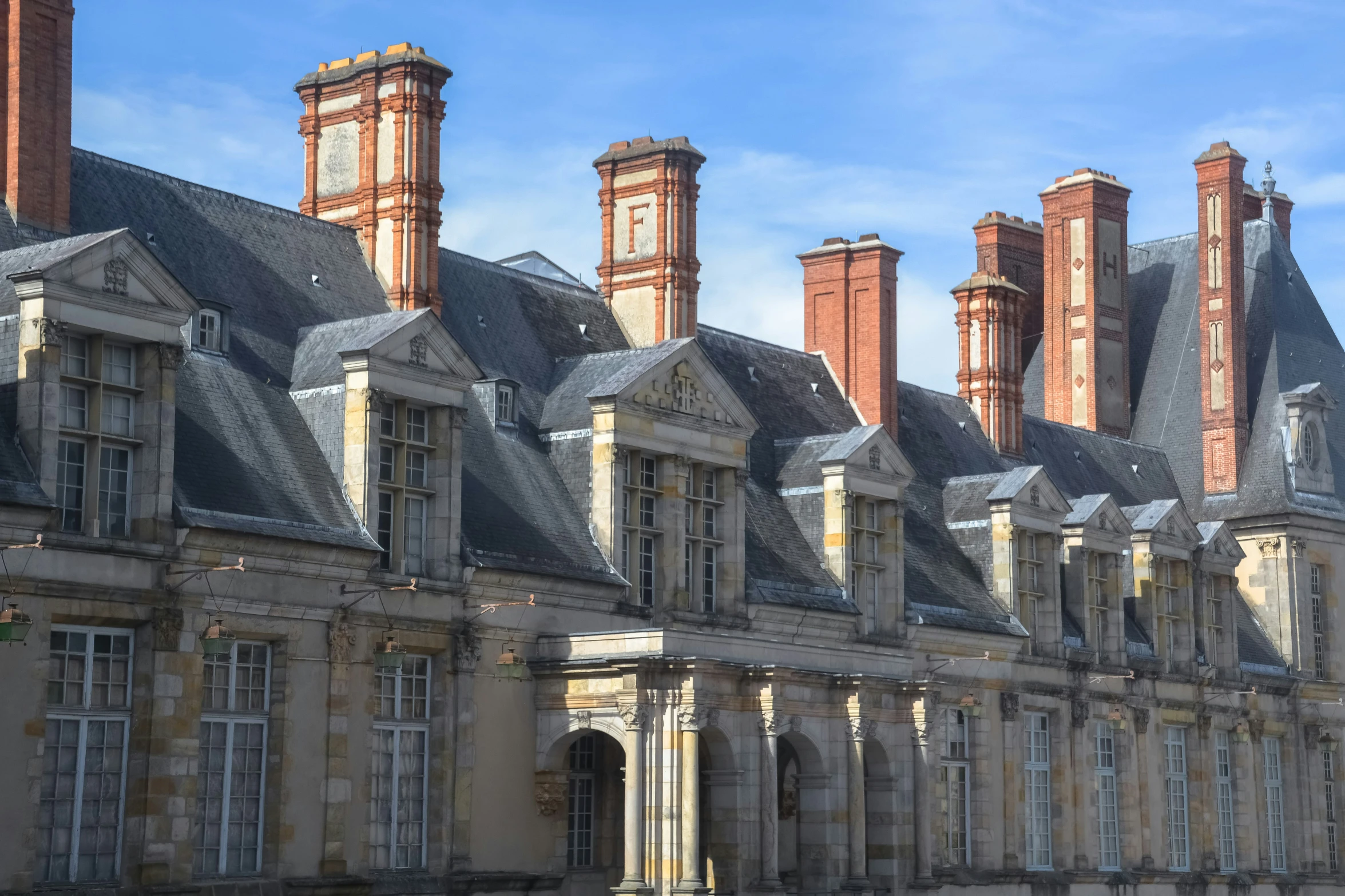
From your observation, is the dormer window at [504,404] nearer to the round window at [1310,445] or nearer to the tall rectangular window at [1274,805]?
the tall rectangular window at [1274,805]

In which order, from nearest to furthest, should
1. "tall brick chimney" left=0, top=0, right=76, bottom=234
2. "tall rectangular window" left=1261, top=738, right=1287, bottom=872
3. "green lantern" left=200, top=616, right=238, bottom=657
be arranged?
"green lantern" left=200, top=616, right=238, bottom=657 < "tall brick chimney" left=0, top=0, right=76, bottom=234 < "tall rectangular window" left=1261, top=738, right=1287, bottom=872

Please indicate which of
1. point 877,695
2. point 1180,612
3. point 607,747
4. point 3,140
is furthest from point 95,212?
point 1180,612

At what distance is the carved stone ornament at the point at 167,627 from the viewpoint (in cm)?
2186

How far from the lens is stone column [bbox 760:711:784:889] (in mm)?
26922

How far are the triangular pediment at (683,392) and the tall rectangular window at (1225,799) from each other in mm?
15408

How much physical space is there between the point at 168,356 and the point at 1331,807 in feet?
97.0

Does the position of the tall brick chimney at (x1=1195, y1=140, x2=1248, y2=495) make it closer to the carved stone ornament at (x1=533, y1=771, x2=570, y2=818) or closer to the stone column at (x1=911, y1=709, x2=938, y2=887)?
the stone column at (x1=911, y1=709, x2=938, y2=887)

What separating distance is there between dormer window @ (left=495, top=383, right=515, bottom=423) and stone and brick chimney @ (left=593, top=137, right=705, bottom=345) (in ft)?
14.7

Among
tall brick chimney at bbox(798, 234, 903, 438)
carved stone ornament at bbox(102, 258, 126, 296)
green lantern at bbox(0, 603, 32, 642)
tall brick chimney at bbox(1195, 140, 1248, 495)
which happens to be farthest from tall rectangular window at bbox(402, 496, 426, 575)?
tall brick chimney at bbox(1195, 140, 1248, 495)

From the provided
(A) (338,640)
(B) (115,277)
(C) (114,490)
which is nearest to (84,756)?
(C) (114,490)

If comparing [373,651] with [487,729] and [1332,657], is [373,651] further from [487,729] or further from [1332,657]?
[1332,657]

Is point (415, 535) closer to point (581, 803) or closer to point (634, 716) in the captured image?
point (634, 716)

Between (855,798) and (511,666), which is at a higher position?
(511,666)

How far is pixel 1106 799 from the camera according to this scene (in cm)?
3797
